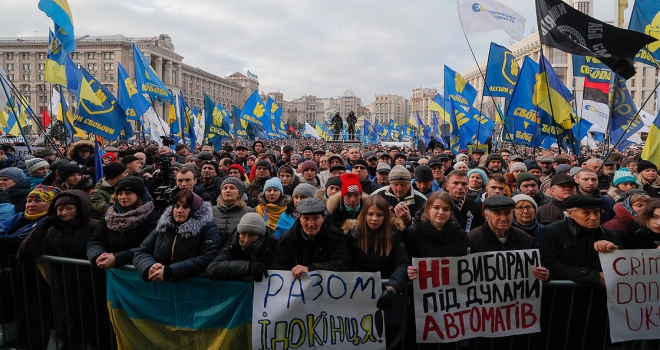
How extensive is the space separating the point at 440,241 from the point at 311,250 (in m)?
1.07

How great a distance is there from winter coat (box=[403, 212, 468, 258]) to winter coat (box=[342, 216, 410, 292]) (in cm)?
14

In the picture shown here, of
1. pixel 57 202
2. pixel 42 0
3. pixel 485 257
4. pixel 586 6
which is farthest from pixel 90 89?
pixel 586 6

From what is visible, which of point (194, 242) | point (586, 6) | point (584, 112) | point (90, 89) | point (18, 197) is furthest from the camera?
point (586, 6)

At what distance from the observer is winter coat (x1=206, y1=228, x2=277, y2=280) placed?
11.2 feet

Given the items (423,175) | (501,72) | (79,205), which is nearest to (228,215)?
(79,205)

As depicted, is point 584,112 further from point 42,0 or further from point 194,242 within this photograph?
point 42,0

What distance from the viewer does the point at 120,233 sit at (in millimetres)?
3793

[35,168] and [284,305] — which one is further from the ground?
[35,168]

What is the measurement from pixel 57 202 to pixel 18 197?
182cm

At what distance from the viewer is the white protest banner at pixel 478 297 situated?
354 cm

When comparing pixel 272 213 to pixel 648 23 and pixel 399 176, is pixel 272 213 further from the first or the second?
pixel 648 23

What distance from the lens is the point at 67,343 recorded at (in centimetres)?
384

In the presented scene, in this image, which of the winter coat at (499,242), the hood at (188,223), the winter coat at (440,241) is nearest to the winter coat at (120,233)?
the hood at (188,223)

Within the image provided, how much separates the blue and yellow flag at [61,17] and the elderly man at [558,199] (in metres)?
8.61
